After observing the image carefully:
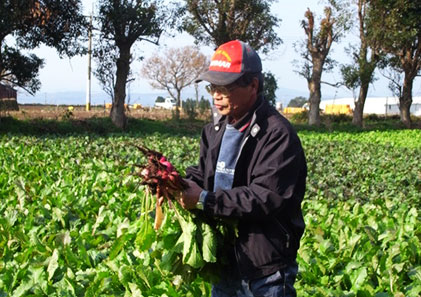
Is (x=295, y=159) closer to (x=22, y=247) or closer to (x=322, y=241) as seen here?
(x=322, y=241)

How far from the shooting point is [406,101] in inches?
1400

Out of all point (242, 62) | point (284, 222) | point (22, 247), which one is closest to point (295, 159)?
point (284, 222)

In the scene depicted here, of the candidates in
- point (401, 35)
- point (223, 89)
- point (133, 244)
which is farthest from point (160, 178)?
point (401, 35)

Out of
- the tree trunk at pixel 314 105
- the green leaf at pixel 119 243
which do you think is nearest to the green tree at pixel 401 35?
the tree trunk at pixel 314 105

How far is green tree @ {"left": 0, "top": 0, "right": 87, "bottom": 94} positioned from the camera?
21.5m

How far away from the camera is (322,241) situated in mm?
5160

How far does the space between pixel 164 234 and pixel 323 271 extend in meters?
2.02

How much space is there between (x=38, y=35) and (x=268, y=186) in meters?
20.9

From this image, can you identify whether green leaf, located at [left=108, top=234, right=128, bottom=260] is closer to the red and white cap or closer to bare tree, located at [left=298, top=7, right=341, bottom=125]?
the red and white cap

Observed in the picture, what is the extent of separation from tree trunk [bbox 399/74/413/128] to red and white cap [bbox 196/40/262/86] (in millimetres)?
34175

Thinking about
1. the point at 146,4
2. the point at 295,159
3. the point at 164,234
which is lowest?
the point at 164,234

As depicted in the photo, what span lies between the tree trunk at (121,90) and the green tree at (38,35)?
237 centimetres

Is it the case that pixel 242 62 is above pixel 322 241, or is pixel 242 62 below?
above

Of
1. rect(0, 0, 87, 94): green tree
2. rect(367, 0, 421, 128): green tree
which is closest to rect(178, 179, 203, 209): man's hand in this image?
rect(0, 0, 87, 94): green tree
